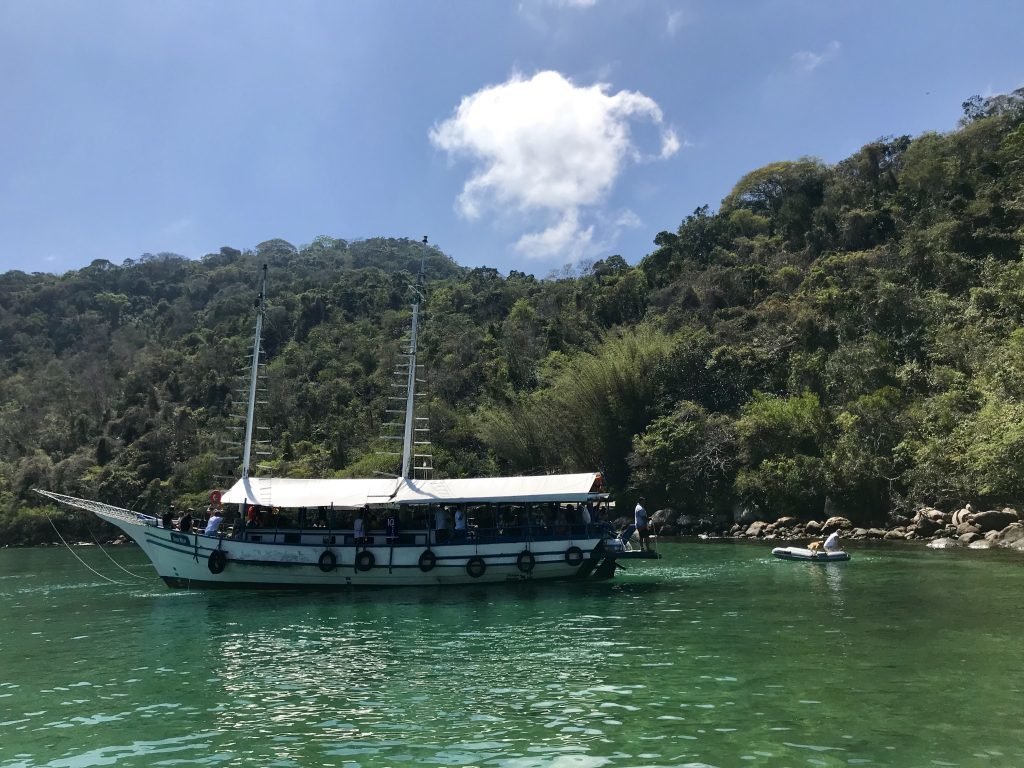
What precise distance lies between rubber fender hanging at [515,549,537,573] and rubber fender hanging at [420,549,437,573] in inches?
108

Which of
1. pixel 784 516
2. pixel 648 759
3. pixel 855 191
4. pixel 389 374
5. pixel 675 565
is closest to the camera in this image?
pixel 648 759

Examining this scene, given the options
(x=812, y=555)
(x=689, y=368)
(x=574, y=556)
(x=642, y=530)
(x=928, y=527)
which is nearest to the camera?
(x=574, y=556)

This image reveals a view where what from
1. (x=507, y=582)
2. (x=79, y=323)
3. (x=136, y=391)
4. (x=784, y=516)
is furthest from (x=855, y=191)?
(x=79, y=323)

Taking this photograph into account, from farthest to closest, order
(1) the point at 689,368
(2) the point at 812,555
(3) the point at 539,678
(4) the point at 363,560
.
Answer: (1) the point at 689,368, (2) the point at 812,555, (4) the point at 363,560, (3) the point at 539,678

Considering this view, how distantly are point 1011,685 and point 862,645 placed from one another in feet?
9.38

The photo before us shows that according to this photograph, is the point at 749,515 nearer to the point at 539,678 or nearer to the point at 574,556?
the point at 574,556

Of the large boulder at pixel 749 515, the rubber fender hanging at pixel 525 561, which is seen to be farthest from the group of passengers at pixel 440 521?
the large boulder at pixel 749 515

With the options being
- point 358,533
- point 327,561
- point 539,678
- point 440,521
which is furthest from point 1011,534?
point 327,561

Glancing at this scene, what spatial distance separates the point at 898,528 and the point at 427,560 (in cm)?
2491

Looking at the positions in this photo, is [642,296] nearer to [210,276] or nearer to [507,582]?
[507,582]

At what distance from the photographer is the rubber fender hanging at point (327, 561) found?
2230 cm

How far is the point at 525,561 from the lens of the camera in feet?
75.2

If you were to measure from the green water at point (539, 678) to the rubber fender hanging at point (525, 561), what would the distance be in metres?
2.06

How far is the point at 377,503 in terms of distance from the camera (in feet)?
73.3
